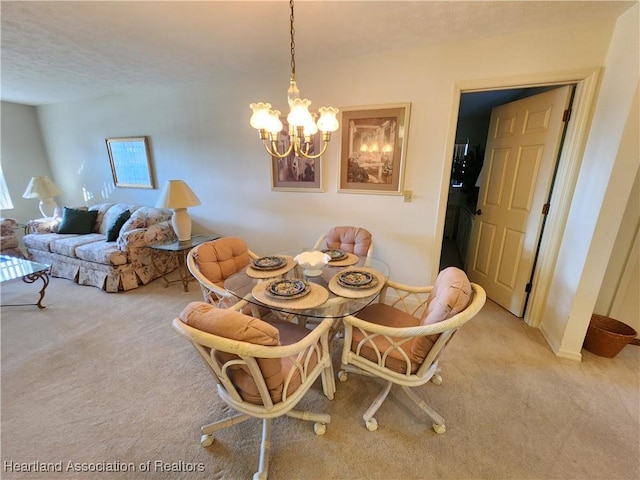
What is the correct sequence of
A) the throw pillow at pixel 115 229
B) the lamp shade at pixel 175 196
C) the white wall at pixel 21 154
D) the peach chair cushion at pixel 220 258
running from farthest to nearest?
the white wall at pixel 21 154, the throw pillow at pixel 115 229, the lamp shade at pixel 175 196, the peach chair cushion at pixel 220 258

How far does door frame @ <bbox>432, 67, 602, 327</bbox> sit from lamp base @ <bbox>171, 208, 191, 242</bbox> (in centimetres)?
290

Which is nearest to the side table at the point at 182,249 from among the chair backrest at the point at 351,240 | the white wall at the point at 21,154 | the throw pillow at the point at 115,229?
the throw pillow at the point at 115,229

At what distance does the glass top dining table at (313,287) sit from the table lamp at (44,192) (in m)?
4.18

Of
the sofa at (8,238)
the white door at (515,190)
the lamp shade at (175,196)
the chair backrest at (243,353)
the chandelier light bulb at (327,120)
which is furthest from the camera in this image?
the sofa at (8,238)

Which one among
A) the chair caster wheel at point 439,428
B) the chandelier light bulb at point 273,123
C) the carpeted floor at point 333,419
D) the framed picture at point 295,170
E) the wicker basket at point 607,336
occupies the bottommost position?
the carpeted floor at point 333,419

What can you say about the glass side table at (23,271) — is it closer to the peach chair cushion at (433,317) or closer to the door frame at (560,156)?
the peach chair cushion at (433,317)

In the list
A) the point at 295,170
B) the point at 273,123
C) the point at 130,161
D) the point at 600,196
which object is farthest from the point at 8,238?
the point at 600,196

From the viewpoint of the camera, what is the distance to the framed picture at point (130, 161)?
3670 millimetres

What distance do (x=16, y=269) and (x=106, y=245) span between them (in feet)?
2.44

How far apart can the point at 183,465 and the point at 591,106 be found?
345 centimetres

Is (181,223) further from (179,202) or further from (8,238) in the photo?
(8,238)

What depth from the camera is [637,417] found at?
1.49 meters

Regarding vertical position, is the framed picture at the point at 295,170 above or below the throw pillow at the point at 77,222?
above

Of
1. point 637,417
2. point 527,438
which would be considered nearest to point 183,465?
point 527,438
